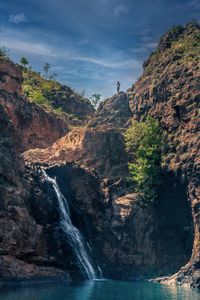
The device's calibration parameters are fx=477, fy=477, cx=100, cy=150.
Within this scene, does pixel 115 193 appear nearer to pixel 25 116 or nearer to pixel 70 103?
pixel 25 116

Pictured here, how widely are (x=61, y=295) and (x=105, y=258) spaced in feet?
89.1

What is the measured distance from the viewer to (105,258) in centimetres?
7344

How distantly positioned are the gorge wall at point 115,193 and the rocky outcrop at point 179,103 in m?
0.19

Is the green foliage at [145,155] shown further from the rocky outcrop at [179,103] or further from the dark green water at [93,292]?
the dark green water at [93,292]

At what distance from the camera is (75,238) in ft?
221

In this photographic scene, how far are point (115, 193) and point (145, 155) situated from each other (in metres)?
8.50

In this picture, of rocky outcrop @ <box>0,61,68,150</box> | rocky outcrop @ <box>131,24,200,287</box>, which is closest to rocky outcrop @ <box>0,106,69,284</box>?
rocky outcrop @ <box>131,24,200,287</box>

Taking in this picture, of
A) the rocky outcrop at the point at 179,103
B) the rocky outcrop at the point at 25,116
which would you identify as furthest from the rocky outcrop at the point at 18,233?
the rocky outcrop at the point at 25,116

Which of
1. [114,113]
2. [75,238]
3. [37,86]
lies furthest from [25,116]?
[37,86]

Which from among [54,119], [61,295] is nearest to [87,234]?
[61,295]

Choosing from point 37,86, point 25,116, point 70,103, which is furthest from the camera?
point 70,103

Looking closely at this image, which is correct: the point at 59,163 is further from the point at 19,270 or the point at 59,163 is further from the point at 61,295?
the point at 61,295

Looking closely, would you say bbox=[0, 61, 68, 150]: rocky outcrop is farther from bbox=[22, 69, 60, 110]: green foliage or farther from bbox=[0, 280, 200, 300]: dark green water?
bbox=[0, 280, 200, 300]: dark green water

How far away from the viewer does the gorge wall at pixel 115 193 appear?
197 feet
